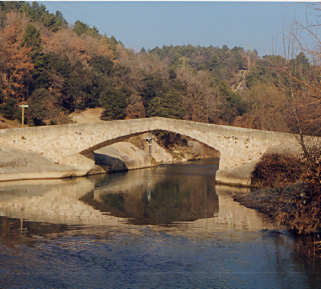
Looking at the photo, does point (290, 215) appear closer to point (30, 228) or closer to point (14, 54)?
point (30, 228)

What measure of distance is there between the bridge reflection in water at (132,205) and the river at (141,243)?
45 millimetres

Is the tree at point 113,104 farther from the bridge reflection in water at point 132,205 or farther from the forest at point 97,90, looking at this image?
the bridge reflection in water at point 132,205

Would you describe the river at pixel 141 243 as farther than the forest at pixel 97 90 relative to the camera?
No

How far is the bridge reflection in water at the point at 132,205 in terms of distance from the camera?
2091cm

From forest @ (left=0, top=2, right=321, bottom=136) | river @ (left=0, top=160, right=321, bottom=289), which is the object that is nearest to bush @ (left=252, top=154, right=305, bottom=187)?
river @ (left=0, top=160, right=321, bottom=289)

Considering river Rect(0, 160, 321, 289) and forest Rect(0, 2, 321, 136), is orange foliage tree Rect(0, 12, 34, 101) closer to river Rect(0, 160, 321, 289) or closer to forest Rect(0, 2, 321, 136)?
forest Rect(0, 2, 321, 136)

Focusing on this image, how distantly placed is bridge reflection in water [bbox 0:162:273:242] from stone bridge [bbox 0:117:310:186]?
5.94ft

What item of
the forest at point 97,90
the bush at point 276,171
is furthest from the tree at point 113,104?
the bush at point 276,171

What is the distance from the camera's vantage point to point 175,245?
17.1 m

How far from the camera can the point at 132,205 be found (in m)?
26.0

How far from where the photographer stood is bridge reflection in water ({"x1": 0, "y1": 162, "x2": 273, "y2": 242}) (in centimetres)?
2091

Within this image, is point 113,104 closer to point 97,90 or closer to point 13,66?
point 97,90

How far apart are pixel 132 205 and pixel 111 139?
39.7ft

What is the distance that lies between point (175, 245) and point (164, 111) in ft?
146
